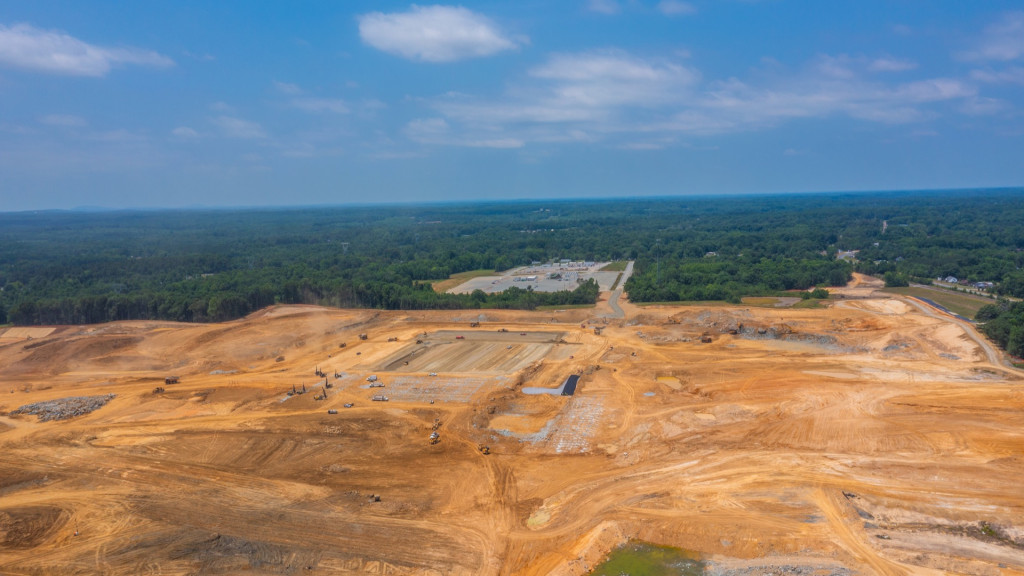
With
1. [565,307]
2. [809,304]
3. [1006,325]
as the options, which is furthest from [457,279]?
[1006,325]

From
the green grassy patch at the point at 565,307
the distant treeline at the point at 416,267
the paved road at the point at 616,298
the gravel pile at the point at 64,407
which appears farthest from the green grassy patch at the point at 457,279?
the gravel pile at the point at 64,407

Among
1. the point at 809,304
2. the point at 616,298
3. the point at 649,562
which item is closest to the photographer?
the point at 649,562

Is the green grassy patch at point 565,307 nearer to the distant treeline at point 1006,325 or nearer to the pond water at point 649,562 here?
the distant treeline at point 1006,325

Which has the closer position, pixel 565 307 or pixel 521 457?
pixel 521 457

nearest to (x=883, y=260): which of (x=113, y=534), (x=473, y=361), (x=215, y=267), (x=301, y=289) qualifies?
(x=473, y=361)

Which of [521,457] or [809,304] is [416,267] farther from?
[521,457]

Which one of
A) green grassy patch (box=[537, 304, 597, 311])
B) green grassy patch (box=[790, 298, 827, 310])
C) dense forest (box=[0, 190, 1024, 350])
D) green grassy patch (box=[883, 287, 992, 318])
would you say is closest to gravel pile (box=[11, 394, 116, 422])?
dense forest (box=[0, 190, 1024, 350])

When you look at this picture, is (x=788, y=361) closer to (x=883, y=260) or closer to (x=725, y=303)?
(x=725, y=303)
